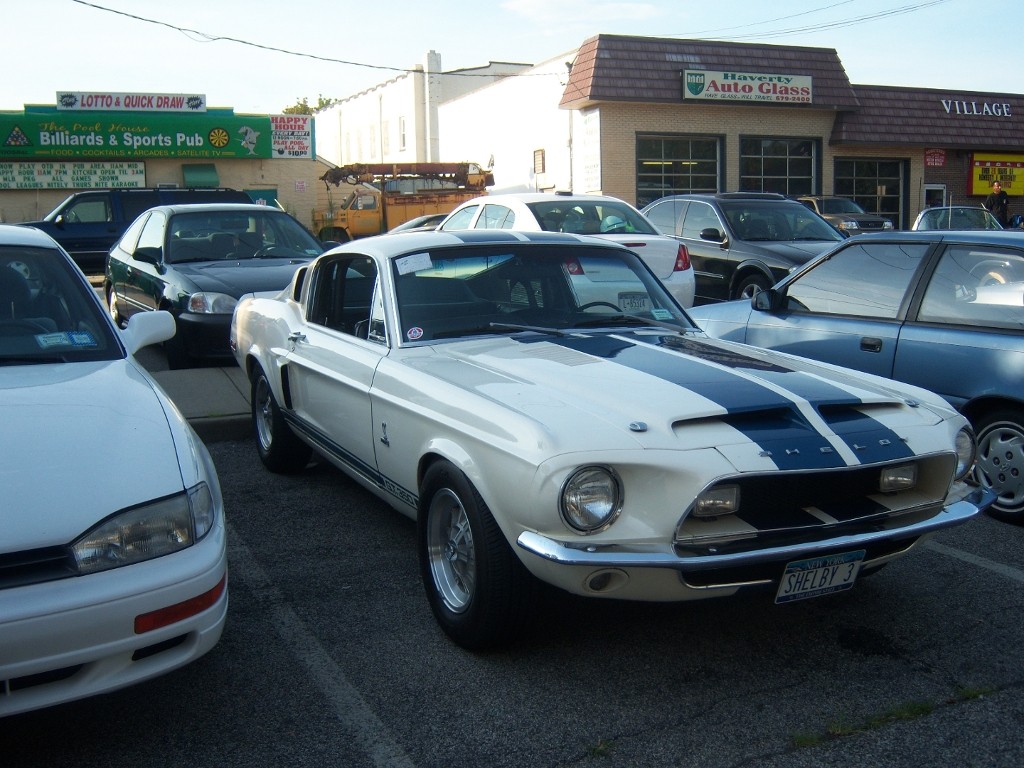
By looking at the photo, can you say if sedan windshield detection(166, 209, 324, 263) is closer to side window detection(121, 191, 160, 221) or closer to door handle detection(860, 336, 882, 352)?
door handle detection(860, 336, 882, 352)

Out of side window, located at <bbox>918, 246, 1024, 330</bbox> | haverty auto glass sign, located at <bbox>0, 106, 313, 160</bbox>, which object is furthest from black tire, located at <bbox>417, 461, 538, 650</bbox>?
haverty auto glass sign, located at <bbox>0, 106, 313, 160</bbox>

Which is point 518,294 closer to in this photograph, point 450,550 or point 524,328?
point 524,328

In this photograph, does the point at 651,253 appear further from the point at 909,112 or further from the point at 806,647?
the point at 909,112

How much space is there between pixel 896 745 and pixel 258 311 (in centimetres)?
453

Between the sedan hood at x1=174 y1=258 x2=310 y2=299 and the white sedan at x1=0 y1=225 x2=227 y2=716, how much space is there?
5028 mm

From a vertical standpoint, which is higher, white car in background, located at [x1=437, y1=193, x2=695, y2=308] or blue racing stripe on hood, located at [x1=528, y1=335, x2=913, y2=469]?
white car in background, located at [x1=437, y1=193, x2=695, y2=308]

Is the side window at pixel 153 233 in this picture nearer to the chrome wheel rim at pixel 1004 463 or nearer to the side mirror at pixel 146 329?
the side mirror at pixel 146 329

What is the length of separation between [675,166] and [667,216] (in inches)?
560

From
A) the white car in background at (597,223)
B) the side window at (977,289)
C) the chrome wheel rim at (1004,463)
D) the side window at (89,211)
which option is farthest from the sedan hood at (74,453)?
the side window at (89,211)

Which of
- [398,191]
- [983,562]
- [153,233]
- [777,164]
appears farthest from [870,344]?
[398,191]

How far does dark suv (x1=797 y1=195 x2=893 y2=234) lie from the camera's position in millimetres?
18547

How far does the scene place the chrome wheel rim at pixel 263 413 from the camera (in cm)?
615

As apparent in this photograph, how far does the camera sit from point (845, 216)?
19.2 metres

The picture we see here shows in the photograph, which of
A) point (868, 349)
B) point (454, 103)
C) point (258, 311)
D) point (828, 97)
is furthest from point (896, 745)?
point (454, 103)
